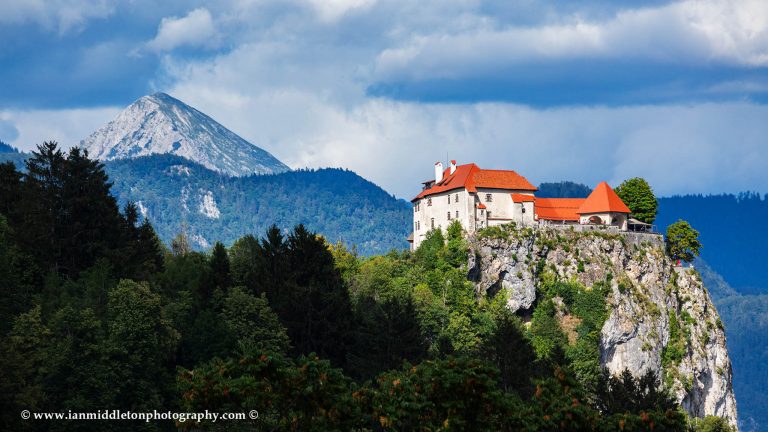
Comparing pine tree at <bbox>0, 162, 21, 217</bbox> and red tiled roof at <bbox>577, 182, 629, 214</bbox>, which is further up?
red tiled roof at <bbox>577, 182, 629, 214</bbox>

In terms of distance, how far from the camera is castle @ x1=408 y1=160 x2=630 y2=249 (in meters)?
128

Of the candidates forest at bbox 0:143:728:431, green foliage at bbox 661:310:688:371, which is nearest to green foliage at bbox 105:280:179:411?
forest at bbox 0:143:728:431

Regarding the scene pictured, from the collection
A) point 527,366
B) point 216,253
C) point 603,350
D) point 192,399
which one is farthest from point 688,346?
point 192,399

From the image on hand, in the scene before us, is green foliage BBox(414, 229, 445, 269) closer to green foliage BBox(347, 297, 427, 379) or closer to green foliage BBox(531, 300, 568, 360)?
green foliage BBox(531, 300, 568, 360)

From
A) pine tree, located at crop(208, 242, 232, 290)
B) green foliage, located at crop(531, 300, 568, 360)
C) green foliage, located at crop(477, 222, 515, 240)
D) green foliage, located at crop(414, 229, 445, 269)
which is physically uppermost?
green foliage, located at crop(477, 222, 515, 240)

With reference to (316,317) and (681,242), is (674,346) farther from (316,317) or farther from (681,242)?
(316,317)

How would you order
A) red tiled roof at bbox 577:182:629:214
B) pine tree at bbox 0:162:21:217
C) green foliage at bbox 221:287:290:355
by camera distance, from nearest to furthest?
green foliage at bbox 221:287:290:355
pine tree at bbox 0:162:21:217
red tiled roof at bbox 577:182:629:214

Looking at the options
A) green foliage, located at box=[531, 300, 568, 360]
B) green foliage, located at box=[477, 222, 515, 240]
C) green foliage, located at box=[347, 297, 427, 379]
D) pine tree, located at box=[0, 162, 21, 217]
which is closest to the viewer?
green foliage, located at box=[347, 297, 427, 379]

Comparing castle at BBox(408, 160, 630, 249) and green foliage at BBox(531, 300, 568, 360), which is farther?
castle at BBox(408, 160, 630, 249)

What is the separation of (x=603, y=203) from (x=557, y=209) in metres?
5.38

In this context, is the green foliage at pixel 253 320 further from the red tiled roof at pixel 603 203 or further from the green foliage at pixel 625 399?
the red tiled roof at pixel 603 203

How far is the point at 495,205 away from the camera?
12862 centimetres

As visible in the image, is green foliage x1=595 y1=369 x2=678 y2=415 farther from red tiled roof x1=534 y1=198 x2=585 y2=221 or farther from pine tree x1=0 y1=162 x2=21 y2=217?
pine tree x1=0 y1=162 x2=21 y2=217

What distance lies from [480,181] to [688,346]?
31699 mm
